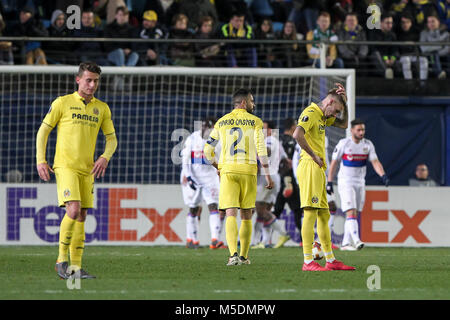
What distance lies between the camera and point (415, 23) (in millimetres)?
21969

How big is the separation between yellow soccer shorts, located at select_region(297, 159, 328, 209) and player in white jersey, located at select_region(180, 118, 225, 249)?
18.0ft

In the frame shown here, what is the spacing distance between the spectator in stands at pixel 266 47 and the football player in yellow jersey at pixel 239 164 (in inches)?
348

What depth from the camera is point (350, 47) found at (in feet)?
68.3

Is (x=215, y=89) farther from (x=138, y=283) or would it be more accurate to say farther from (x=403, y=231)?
(x=138, y=283)

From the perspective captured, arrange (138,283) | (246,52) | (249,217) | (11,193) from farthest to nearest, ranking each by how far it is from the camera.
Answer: (246,52) → (11,193) → (249,217) → (138,283)

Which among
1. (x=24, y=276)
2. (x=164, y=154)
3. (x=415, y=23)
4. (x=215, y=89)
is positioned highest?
(x=415, y=23)

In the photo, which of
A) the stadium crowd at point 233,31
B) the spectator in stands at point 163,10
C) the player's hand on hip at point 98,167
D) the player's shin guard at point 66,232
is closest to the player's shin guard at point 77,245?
the player's shin guard at point 66,232

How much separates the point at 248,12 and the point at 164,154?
477cm

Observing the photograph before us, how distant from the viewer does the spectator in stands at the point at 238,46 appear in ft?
65.3

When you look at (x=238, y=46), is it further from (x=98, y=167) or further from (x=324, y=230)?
(x=98, y=167)

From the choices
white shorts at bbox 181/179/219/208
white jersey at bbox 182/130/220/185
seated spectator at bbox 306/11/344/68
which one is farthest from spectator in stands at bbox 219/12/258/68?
white shorts at bbox 181/179/219/208

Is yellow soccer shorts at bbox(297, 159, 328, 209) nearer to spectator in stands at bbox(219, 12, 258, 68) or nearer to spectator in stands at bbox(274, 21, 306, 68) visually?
spectator in stands at bbox(219, 12, 258, 68)

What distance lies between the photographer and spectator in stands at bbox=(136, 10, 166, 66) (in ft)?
64.1
